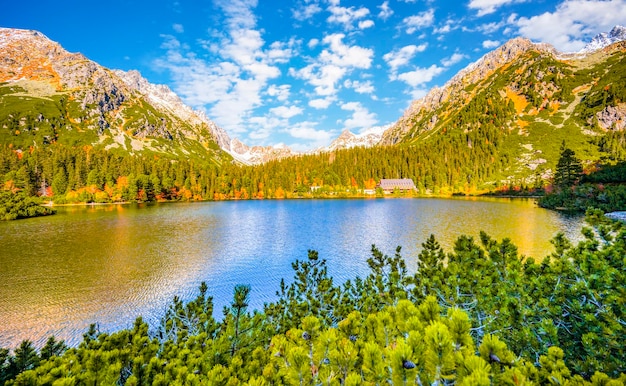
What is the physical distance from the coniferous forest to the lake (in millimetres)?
11078

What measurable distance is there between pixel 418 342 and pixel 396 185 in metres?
160

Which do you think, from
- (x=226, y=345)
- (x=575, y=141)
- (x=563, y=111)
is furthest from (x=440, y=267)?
(x=563, y=111)

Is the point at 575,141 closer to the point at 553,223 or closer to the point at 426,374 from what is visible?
the point at 553,223

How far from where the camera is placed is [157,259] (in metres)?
27.5

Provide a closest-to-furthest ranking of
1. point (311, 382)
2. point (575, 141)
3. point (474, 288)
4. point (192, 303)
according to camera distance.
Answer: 1. point (311, 382)
2. point (474, 288)
3. point (192, 303)
4. point (575, 141)

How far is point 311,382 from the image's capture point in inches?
150

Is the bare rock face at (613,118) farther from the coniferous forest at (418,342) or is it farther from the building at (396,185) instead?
the coniferous forest at (418,342)

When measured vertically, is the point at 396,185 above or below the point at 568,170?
below

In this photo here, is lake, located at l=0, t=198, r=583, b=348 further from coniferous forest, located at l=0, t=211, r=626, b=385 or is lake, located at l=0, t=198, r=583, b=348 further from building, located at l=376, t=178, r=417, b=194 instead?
building, located at l=376, t=178, r=417, b=194

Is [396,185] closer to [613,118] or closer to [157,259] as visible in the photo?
[613,118]

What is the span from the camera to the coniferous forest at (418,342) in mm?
2994

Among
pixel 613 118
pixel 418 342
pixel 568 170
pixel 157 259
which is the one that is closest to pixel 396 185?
pixel 568 170

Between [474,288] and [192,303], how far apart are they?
8.13 meters

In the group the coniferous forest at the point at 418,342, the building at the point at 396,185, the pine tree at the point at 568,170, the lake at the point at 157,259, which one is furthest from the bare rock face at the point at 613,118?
the coniferous forest at the point at 418,342
